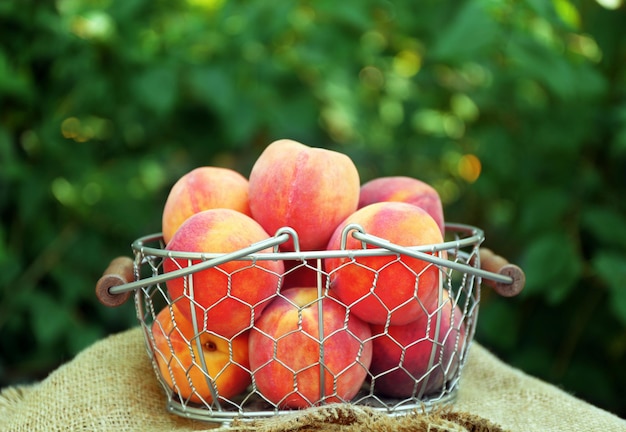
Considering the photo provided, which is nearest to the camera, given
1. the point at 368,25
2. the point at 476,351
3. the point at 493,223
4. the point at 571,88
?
the point at 476,351

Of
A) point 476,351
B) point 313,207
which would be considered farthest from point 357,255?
point 476,351

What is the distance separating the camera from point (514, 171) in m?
1.36

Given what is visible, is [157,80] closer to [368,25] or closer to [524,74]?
[368,25]

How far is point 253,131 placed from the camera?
144 cm

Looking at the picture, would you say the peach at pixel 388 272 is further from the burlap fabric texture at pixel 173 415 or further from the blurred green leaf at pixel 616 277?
the blurred green leaf at pixel 616 277

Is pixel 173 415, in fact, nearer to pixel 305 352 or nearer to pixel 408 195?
pixel 305 352

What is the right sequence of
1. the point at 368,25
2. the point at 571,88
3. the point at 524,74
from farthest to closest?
the point at 368,25, the point at 524,74, the point at 571,88

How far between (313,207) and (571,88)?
665 millimetres

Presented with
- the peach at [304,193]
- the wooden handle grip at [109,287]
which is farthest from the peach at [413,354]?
the wooden handle grip at [109,287]

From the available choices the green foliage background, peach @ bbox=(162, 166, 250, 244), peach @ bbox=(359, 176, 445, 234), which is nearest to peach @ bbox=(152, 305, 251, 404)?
peach @ bbox=(162, 166, 250, 244)

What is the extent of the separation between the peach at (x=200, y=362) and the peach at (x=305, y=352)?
0.03 metres

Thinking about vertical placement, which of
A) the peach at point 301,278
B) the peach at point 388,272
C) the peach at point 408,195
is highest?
the peach at point 408,195

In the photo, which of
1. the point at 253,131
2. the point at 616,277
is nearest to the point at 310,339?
the point at 616,277

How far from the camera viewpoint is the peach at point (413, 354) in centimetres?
67
